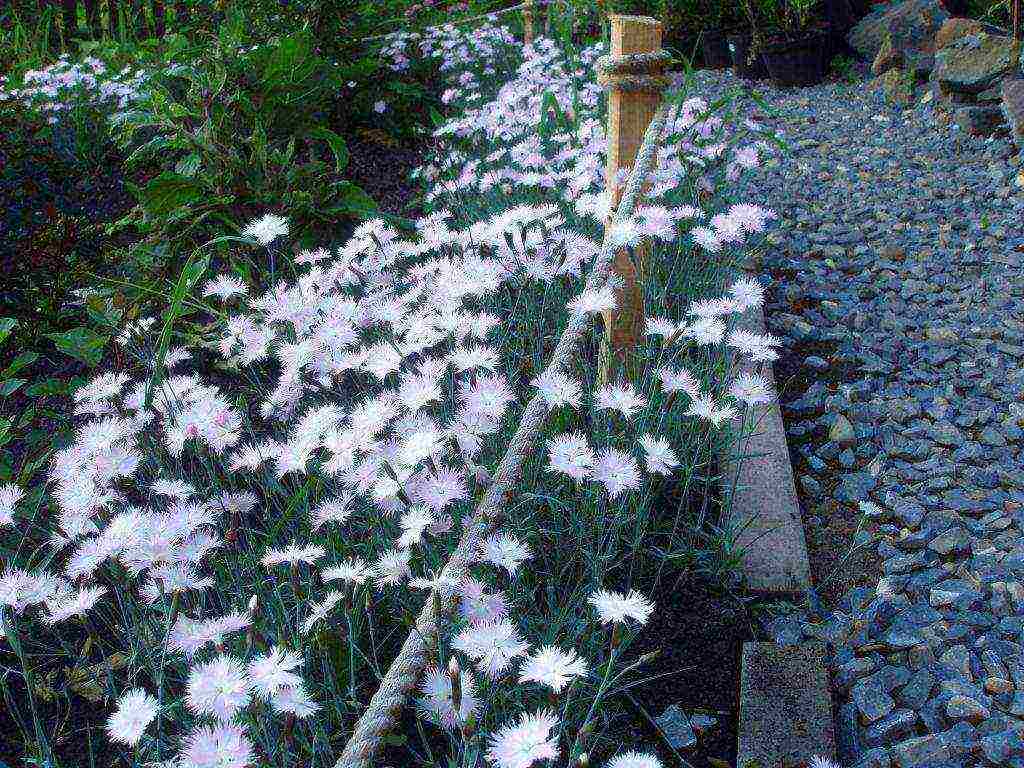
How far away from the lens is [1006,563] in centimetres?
204

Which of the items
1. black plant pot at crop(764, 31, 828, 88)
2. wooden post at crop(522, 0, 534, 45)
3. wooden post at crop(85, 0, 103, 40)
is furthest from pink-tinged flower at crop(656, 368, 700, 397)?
wooden post at crop(85, 0, 103, 40)

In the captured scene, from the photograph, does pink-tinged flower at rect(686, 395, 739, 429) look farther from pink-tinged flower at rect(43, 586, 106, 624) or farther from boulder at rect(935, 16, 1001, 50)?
boulder at rect(935, 16, 1001, 50)

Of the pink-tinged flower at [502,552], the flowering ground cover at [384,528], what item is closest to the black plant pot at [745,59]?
the flowering ground cover at [384,528]

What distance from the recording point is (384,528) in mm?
1882

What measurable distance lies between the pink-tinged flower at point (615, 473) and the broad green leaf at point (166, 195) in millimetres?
2571

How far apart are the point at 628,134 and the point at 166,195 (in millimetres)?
2077

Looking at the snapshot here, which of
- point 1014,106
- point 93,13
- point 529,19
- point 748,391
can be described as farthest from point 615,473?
point 93,13

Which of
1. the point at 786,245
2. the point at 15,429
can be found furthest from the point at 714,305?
the point at 15,429

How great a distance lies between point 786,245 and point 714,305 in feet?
6.23

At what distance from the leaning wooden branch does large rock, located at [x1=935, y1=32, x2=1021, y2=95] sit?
3.71m

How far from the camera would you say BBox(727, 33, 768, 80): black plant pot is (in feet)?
22.0

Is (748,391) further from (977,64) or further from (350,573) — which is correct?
(977,64)

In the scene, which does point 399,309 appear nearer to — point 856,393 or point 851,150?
point 856,393

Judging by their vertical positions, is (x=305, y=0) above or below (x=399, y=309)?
above
